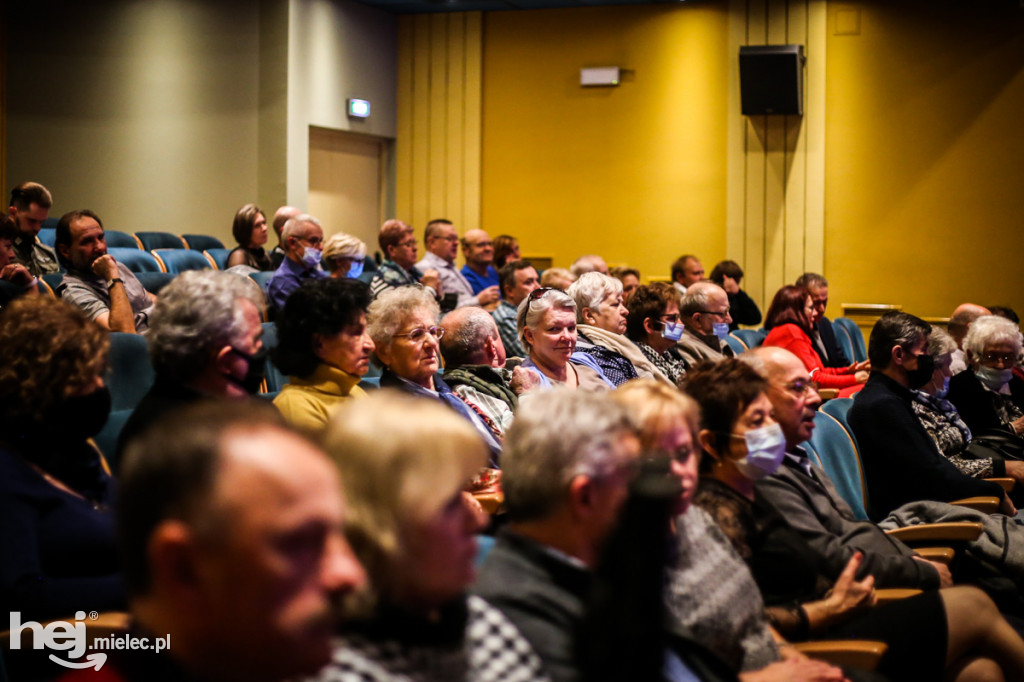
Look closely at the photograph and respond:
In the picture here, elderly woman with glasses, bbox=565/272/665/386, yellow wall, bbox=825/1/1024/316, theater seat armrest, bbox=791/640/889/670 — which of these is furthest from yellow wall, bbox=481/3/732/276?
theater seat armrest, bbox=791/640/889/670

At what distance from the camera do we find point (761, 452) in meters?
2.23

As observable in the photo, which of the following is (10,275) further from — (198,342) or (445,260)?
(445,260)

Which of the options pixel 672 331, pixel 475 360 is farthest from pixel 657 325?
pixel 475 360

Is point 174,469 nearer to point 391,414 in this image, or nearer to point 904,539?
point 391,414

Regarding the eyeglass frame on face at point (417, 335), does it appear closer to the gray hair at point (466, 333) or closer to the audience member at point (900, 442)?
the gray hair at point (466, 333)

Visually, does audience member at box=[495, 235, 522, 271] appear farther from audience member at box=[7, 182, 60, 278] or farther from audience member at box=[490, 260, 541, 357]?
audience member at box=[7, 182, 60, 278]

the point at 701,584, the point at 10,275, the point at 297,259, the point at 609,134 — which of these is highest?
the point at 609,134

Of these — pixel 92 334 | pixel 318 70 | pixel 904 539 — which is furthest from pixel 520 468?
pixel 318 70

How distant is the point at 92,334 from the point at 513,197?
772 centimetres

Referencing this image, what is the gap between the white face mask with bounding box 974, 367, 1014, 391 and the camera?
4.42 meters

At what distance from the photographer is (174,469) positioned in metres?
0.95

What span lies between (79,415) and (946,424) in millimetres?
3074

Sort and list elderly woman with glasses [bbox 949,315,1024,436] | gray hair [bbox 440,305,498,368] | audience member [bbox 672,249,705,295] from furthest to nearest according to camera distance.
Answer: audience member [bbox 672,249,705,295]
elderly woman with glasses [bbox 949,315,1024,436]
gray hair [bbox 440,305,498,368]

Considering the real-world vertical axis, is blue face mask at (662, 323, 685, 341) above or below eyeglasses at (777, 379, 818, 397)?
above
